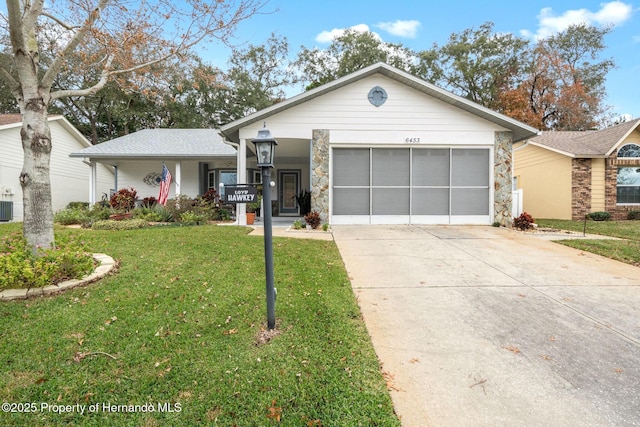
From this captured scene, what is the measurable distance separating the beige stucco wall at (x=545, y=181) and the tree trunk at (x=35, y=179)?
15.4 metres

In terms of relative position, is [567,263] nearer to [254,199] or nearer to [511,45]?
[254,199]

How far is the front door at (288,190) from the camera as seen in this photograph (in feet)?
49.2

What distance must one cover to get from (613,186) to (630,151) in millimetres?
1633

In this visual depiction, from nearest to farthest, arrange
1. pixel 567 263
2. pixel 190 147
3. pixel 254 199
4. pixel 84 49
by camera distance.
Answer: pixel 254 199
pixel 567 263
pixel 84 49
pixel 190 147

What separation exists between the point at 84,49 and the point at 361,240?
299 inches

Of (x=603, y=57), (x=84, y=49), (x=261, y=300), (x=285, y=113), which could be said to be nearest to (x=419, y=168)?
(x=285, y=113)

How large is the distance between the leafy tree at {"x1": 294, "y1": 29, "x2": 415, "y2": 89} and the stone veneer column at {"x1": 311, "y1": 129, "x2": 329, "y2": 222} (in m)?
18.0

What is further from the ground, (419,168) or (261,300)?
(419,168)

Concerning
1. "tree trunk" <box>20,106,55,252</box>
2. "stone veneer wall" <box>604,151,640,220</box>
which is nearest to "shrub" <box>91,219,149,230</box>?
"tree trunk" <box>20,106,55,252</box>

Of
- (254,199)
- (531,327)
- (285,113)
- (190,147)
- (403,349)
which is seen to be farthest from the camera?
(190,147)

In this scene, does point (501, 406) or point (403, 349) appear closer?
point (501, 406)

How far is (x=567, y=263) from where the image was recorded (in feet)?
18.2

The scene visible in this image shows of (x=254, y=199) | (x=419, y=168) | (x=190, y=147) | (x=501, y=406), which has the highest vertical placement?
(x=190, y=147)

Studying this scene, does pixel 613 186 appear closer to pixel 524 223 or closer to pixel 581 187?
pixel 581 187
